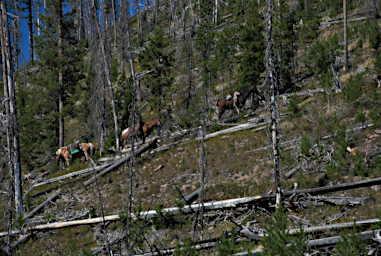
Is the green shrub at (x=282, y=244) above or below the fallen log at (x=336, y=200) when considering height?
below

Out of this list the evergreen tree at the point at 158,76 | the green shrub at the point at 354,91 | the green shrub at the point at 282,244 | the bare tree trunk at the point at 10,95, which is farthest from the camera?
the evergreen tree at the point at 158,76

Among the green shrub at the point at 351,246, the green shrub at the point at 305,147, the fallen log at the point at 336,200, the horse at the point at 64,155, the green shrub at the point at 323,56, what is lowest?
the green shrub at the point at 351,246

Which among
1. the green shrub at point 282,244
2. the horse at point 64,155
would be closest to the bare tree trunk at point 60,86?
the horse at point 64,155

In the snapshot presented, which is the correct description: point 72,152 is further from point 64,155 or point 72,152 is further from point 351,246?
point 351,246

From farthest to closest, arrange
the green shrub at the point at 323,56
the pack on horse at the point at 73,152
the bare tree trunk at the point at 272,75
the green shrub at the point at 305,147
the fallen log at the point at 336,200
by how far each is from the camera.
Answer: the pack on horse at the point at 73,152
the green shrub at the point at 323,56
the green shrub at the point at 305,147
the fallen log at the point at 336,200
the bare tree trunk at the point at 272,75

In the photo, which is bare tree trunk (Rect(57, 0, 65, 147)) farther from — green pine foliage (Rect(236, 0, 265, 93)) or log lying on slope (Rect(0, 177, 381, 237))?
log lying on slope (Rect(0, 177, 381, 237))

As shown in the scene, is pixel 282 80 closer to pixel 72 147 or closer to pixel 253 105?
pixel 253 105

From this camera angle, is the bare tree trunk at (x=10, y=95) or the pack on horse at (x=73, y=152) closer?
the bare tree trunk at (x=10, y=95)

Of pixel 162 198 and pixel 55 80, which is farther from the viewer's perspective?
pixel 55 80

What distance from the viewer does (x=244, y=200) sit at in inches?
285

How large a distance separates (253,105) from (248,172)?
7.79 m

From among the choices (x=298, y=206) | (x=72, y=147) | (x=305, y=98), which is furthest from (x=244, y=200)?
(x=72, y=147)

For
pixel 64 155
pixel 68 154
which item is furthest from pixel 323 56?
pixel 64 155

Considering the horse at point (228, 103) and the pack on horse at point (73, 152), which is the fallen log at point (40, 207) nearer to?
the pack on horse at point (73, 152)
